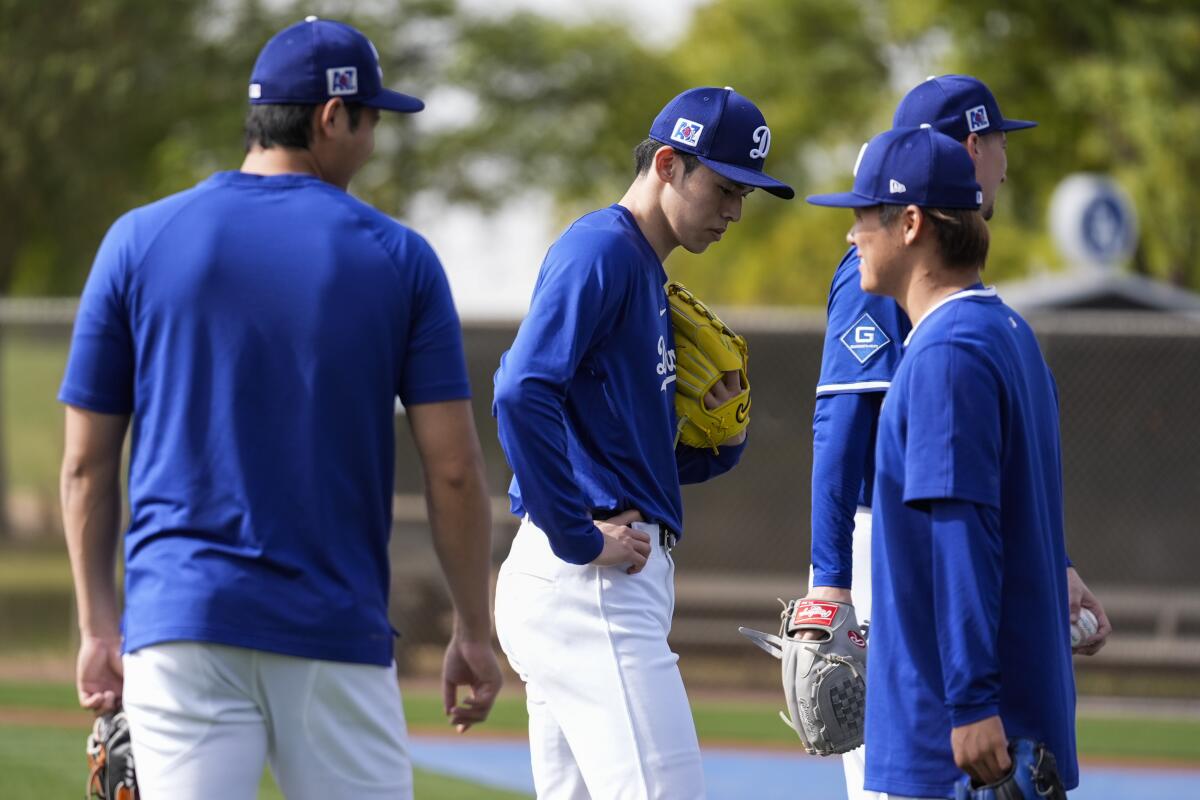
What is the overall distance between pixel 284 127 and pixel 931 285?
4.36 ft

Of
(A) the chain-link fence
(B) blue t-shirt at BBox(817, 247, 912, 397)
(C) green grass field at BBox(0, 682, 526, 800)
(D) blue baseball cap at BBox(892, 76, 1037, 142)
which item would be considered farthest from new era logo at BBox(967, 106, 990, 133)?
(A) the chain-link fence

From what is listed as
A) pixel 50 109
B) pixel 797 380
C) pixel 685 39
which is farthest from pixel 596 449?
pixel 685 39

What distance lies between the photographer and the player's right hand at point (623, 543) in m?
4.00

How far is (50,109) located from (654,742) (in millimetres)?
22878

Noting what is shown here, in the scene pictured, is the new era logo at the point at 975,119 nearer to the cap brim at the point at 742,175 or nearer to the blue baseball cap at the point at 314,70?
the cap brim at the point at 742,175

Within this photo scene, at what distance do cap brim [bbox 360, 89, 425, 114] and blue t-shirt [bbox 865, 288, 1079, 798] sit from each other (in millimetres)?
1132

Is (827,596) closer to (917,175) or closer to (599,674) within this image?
(599,674)

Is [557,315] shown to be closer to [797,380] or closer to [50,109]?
[797,380]

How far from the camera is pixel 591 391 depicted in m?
4.13

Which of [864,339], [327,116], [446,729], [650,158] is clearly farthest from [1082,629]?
[446,729]

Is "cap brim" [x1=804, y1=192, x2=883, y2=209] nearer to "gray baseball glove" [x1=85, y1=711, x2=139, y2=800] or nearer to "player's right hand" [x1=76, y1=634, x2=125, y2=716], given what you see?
"player's right hand" [x1=76, y1=634, x2=125, y2=716]

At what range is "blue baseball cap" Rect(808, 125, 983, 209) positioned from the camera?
3.50 metres

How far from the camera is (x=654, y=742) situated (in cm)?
394

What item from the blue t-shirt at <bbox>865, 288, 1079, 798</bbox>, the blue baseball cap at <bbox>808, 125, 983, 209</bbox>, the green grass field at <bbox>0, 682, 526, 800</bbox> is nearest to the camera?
the blue t-shirt at <bbox>865, 288, 1079, 798</bbox>
